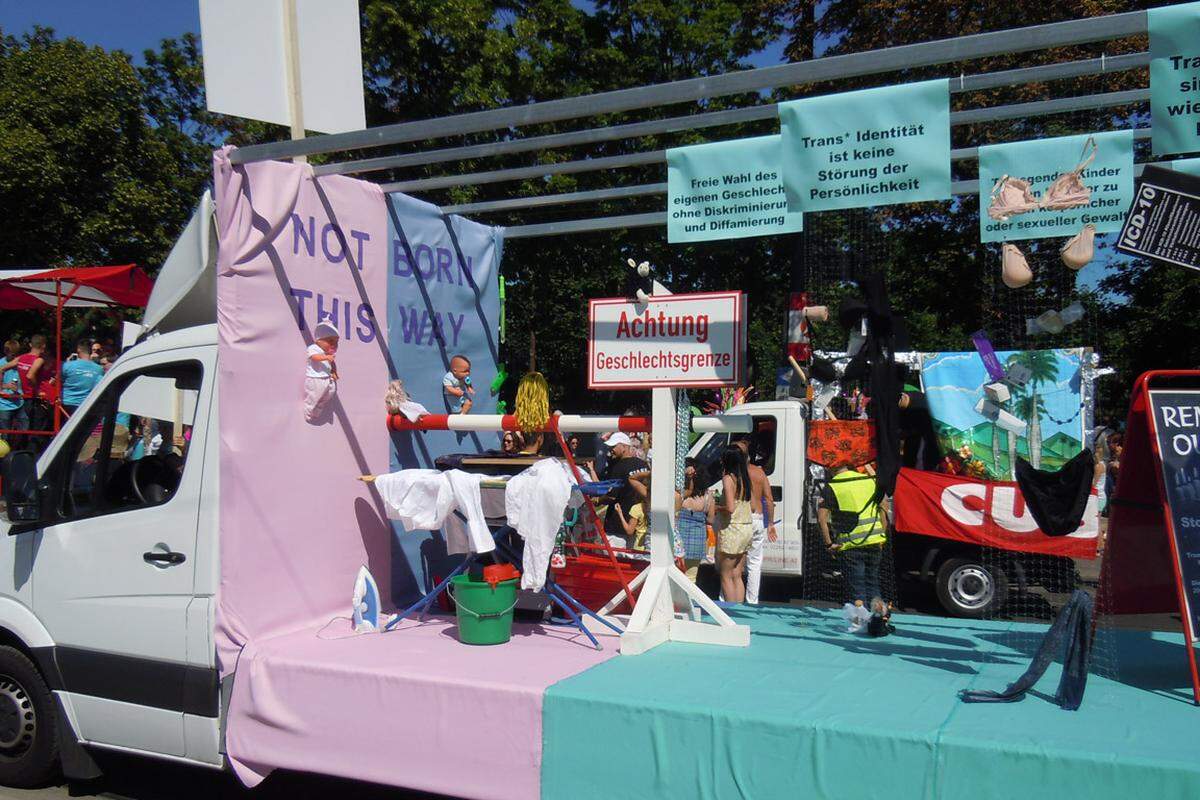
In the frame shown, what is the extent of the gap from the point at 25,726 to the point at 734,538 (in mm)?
5264

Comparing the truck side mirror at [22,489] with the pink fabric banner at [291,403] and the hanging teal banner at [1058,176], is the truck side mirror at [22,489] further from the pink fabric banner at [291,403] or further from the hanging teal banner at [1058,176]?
the hanging teal banner at [1058,176]

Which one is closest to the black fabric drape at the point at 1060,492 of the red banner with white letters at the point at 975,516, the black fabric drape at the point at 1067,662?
the black fabric drape at the point at 1067,662

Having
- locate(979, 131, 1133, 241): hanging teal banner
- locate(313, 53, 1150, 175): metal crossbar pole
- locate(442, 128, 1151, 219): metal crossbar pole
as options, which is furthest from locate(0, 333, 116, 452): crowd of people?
locate(979, 131, 1133, 241): hanging teal banner

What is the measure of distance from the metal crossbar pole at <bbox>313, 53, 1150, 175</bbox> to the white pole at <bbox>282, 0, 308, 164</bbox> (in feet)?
1.15

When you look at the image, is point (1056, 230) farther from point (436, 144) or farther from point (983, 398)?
point (436, 144)

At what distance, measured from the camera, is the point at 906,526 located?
9234 millimetres

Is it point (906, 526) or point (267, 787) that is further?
point (906, 526)

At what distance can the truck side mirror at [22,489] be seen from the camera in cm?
463

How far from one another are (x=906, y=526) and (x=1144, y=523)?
509cm

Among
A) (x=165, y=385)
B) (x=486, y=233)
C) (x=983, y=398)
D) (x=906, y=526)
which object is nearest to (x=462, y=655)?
(x=165, y=385)

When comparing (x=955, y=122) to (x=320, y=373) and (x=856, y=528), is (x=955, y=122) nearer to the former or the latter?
(x=856, y=528)

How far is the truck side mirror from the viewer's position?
4629 millimetres

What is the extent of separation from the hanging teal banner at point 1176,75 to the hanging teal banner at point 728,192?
1.50 meters

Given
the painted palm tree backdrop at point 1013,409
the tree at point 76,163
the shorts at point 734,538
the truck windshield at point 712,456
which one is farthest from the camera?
the tree at point 76,163
